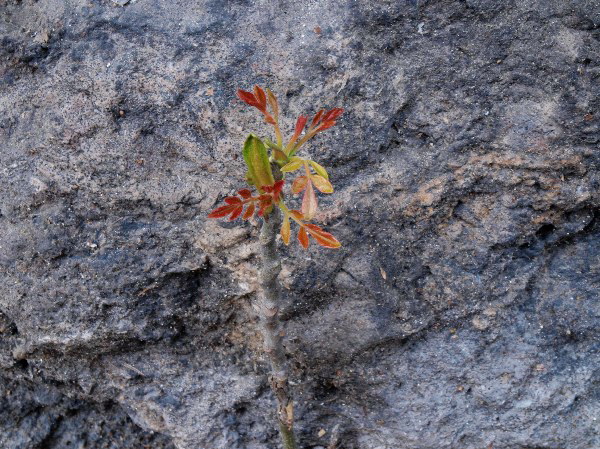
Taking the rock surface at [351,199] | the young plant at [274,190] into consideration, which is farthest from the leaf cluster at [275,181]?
the rock surface at [351,199]

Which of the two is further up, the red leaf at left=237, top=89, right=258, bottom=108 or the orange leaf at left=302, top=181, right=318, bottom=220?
the red leaf at left=237, top=89, right=258, bottom=108

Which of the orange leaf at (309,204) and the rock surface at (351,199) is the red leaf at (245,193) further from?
the rock surface at (351,199)

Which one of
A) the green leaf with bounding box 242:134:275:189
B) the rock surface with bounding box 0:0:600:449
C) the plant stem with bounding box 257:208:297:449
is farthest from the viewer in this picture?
the rock surface with bounding box 0:0:600:449

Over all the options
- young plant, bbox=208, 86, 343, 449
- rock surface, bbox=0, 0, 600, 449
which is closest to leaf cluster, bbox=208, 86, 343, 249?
young plant, bbox=208, 86, 343, 449

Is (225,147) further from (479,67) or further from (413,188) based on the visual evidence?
(479,67)

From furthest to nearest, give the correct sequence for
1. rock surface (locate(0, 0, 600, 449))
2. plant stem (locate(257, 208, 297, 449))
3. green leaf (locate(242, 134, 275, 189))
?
rock surface (locate(0, 0, 600, 449)) → plant stem (locate(257, 208, 297, 449)) → green leaf (locate(242, 134, 275, 189))

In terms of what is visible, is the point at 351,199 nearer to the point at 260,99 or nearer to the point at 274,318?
the point at 274,318

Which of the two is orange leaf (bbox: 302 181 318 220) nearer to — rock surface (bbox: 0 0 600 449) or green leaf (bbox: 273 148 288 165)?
green leaf (bbox: 273 148 288 165)
